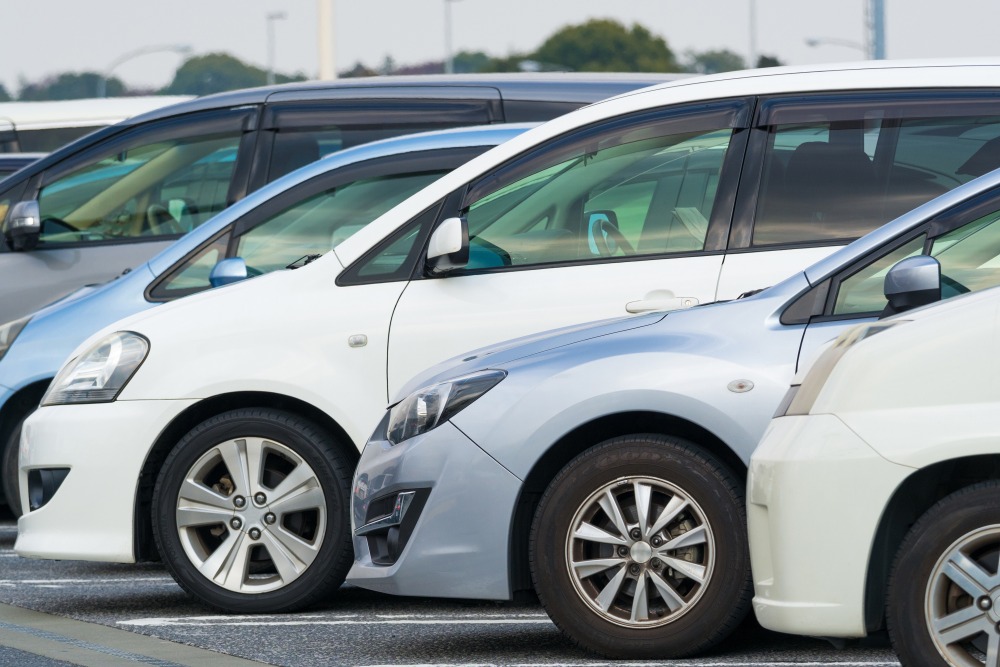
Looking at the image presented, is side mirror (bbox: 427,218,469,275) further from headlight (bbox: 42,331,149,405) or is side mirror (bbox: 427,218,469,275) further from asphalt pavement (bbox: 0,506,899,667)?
asphalt pavement (bbox: 0,506,899,667)

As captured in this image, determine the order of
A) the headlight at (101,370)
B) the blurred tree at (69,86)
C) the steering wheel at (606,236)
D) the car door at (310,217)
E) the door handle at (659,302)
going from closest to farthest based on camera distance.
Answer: the door handle at (659,302), the steering wheel at (606,236), the headlight at (101,370), the car door at (310,217), the blurred tree at (69,86)

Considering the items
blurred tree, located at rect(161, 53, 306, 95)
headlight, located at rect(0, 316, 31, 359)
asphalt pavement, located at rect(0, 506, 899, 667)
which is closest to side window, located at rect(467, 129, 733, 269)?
asphalt pavement, located at rect(0, 506, 899, 667)

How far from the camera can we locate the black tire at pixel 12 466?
8547 millimetres

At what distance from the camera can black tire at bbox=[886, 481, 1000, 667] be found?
417cm

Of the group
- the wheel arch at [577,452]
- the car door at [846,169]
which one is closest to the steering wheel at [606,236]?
the car door at [846,169]

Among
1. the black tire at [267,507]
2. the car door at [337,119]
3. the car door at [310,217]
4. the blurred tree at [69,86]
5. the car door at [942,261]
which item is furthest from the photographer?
the blurred tree at [69,86]

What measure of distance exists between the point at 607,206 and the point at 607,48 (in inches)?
4539

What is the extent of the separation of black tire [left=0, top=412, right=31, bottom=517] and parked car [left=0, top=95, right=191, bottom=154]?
24.9 feet

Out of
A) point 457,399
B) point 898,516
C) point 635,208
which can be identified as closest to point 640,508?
point 457,399

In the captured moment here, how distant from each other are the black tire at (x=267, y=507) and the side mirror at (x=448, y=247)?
0.78 metres

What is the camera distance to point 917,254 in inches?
201

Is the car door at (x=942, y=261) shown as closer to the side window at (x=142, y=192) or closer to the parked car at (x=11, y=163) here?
the side window at (x=142, y=192)

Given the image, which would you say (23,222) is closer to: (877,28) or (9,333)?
(9,333)

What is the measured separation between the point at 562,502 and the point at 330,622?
1.43 m
